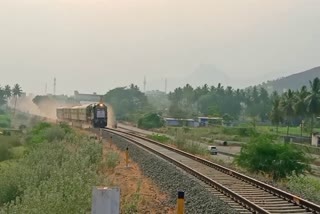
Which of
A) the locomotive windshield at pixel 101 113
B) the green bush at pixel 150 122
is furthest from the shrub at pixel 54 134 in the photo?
the green bush at pixel 150 122

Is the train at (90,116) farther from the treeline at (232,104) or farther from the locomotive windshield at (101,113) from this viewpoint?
the treeline at (232,104)

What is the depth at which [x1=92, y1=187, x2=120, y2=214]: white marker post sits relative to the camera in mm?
5418

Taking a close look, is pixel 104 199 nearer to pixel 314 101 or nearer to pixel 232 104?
pixel 314 101

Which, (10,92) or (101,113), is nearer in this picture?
(101,113)

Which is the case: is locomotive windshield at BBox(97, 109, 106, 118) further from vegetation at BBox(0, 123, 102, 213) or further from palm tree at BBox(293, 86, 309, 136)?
palm tree at BBox(293, 86, 309, 136)

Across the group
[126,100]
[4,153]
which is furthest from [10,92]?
[4,153]

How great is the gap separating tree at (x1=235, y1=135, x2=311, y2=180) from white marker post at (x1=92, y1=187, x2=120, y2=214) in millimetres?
20404

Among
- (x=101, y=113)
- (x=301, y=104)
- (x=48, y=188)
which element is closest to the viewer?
(x=48, y=188)

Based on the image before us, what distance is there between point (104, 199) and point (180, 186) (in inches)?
442

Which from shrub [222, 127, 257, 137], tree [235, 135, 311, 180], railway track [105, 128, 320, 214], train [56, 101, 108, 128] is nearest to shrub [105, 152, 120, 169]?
railway track [105, 128, 320, 214]

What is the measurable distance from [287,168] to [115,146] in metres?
15.7

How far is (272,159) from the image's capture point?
2633cm

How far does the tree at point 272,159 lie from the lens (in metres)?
25.6

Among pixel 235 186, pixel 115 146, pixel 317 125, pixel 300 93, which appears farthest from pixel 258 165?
pixel 317 125
